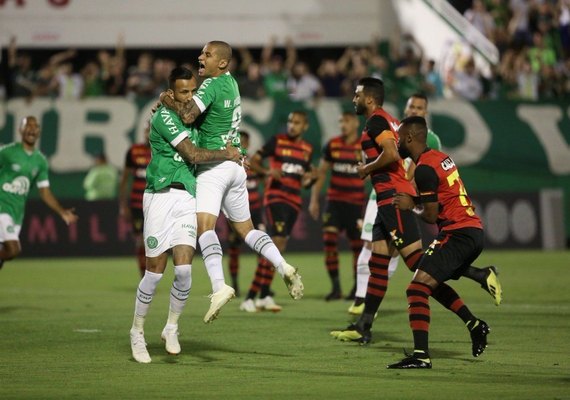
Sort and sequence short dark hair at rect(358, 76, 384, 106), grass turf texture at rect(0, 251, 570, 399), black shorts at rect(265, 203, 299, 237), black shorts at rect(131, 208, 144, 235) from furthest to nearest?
1. black shorts at rect(131, 208, 144, 235)
2. black shorts at rect(265, 203, 299, 237)
3. short dark hair at rect(358, 76, 384, 106)
4. grass turf texture at rect(0, 251, 570, 399)

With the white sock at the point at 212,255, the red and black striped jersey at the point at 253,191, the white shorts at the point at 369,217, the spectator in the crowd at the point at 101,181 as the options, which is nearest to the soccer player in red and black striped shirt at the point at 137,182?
the red and black striped jersey at the point at 253,191

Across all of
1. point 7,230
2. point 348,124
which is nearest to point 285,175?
point 348,124

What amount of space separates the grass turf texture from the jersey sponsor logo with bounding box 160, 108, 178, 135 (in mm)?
2036

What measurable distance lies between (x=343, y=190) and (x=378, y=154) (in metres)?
5.21

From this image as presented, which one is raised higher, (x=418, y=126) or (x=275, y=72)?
(x=275, y=72)

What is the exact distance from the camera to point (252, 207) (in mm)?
18000

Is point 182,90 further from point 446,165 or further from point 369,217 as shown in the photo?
point 369,217

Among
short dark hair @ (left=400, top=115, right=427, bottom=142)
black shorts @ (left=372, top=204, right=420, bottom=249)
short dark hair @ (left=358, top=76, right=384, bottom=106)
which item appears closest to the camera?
short dark hair @ (left=400, top=115, right=427, bottom=142)

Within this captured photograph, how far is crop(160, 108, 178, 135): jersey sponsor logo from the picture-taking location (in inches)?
406

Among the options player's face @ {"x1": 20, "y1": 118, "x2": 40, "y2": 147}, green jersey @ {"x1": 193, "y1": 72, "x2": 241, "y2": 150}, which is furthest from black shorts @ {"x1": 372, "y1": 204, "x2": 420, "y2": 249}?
player's face @ {"x1": 20, "y1": 118, "x2": 40, "y2": 147}

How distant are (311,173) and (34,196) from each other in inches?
426

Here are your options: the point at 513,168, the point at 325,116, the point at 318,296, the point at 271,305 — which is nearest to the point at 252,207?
the point at 318,296

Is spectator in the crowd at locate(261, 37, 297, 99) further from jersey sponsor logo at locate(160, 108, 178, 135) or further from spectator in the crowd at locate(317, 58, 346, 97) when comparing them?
jersey sponsor logo at locate(160, 108, 178, 135)

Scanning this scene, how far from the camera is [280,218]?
15.7 meters
